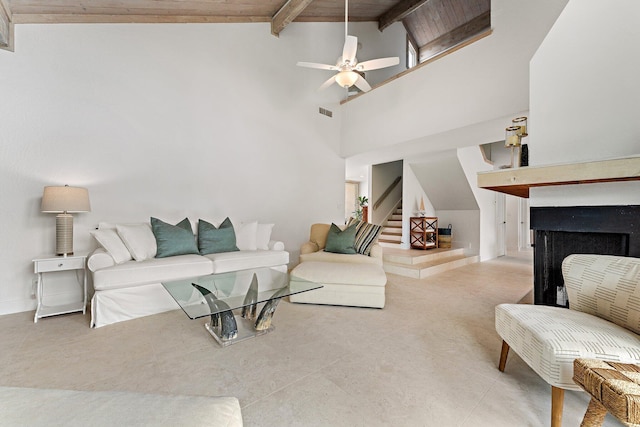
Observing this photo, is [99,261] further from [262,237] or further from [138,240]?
[262,237]

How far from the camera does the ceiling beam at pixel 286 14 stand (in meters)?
3.93

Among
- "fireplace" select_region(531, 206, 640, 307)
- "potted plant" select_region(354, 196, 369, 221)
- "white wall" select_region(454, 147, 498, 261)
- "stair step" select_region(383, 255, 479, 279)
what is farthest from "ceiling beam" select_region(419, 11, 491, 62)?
"fireplace" select_region(531, 206, 640, 307)

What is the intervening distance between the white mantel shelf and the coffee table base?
Answer: 2209 millimetres

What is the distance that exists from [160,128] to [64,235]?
1.65 m

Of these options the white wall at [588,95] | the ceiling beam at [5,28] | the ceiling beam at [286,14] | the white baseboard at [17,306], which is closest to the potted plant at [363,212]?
the ceiling beam at [286,14]

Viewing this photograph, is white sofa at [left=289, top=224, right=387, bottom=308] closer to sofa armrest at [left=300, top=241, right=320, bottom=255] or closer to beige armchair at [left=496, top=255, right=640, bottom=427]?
sofa armrest at [left=300, top=241, right=320, bottom=255]

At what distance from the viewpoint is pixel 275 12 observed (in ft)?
14.6

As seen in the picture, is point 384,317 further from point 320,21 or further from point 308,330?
point 320,21

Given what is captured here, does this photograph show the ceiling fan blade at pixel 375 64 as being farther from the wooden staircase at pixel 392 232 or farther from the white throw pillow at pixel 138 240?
the wooden staircase at pixel 392 232

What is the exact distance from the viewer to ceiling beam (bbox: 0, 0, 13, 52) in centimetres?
260

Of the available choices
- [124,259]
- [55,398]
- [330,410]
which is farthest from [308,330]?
[124,259]

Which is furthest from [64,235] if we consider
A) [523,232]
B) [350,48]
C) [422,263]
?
[523,232]

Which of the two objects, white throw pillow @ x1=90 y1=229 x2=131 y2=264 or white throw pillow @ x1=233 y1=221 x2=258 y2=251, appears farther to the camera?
white throw pillow @ x1=233 y1=221 x2=258 y2=251

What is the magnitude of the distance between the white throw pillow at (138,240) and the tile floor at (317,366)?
695 millimetres
